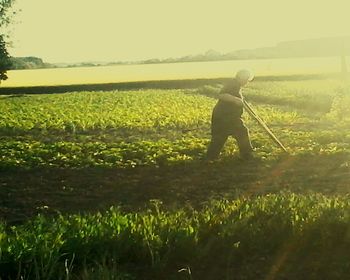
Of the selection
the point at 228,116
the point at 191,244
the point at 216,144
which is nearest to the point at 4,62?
the point at 216,144

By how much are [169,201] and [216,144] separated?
3168 millimetres

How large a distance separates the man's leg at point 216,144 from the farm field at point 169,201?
0.18 metres

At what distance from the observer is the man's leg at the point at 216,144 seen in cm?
1269

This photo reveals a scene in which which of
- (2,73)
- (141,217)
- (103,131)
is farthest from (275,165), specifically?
(2,73)

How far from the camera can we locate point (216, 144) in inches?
503

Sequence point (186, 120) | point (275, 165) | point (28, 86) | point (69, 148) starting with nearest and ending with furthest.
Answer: point (275, 165), point (69, 148), point (186, 120), point (28, 86)

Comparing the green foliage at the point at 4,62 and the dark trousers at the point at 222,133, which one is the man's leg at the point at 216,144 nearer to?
the dark trousers at the point at 222,133

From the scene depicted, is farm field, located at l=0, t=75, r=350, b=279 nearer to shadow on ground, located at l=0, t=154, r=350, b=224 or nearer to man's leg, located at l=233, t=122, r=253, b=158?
shadow on ground, located at l=0, t=154, r=350, b=224

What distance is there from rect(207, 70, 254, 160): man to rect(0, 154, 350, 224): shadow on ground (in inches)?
17.3

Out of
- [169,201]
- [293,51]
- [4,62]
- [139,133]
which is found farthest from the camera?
[293,51]

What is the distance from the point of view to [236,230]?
6219 millimetres

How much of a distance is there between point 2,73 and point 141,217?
147 ft

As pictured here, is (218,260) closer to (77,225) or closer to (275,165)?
(77,225)

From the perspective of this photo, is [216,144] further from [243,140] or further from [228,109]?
[228,109]
